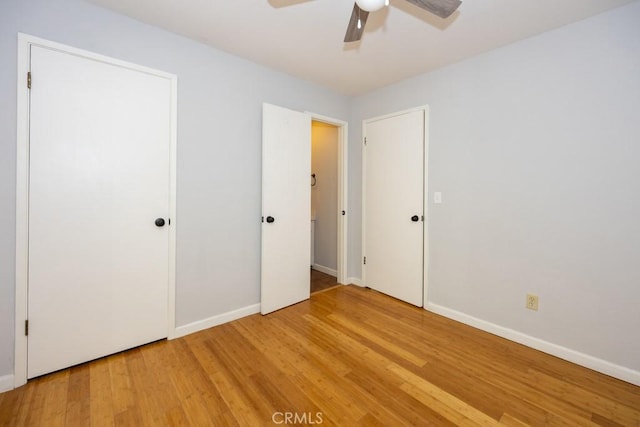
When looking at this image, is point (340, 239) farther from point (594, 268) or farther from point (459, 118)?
point (594, 268)

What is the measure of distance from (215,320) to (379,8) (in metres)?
2.61

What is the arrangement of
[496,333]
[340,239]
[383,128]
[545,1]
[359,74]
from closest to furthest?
[545,1], [496,333], [359,74], [383,128], [340,239]

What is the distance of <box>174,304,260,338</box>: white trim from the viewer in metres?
2.26

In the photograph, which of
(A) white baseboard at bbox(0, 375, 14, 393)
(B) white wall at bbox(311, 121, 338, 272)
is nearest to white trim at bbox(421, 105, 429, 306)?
(B) white wall at bbox(311, 121, 338, 272)

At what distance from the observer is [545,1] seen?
173 cm

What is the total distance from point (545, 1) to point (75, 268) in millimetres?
3558

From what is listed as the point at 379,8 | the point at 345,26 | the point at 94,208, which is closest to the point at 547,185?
the point at 379,8

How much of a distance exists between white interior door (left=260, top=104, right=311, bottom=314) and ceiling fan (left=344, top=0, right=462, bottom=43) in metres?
1.24

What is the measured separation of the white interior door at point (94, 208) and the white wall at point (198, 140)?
0.11 m

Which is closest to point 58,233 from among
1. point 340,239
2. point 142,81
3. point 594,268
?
point 142,81

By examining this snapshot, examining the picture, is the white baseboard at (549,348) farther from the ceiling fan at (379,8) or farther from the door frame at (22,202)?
the door frame at (22,202)

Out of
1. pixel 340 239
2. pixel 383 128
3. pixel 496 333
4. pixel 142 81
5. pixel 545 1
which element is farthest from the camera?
pixel 340 239

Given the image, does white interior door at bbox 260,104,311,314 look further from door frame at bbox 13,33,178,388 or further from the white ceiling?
door frame at bbox 13,33,178,388

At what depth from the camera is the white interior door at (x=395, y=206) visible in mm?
2867
